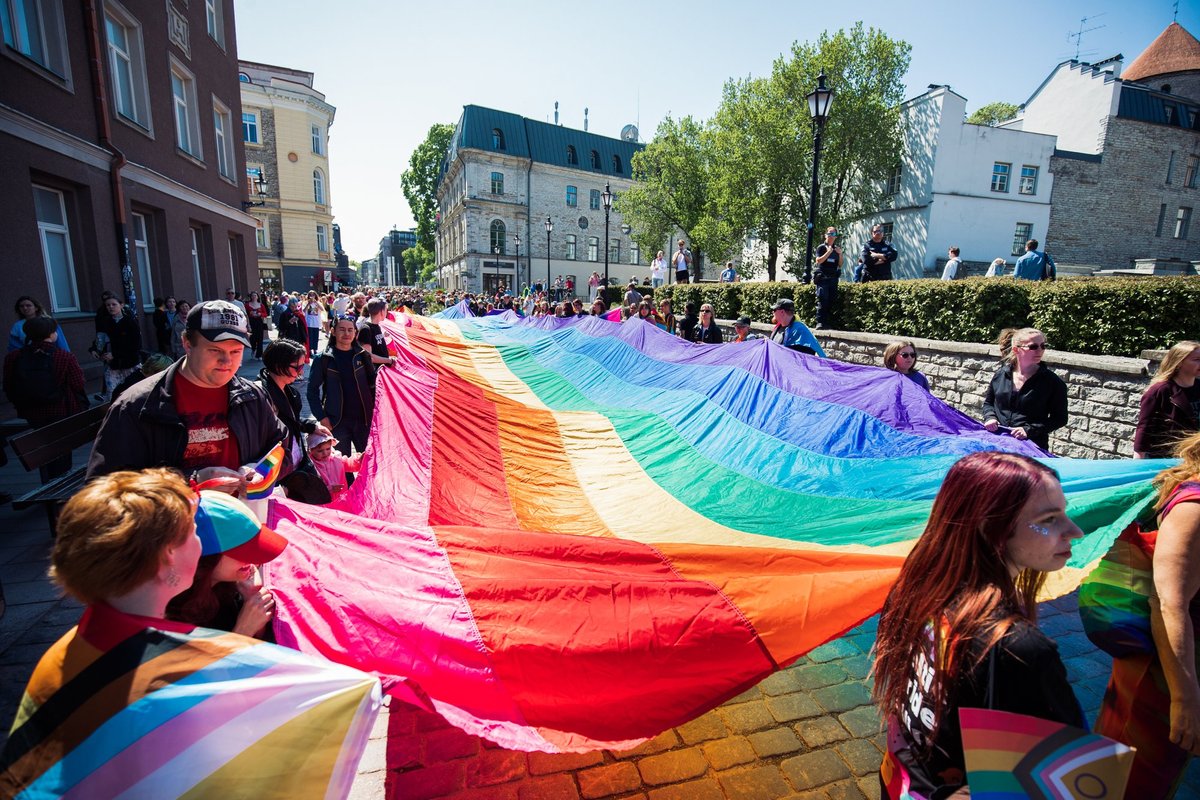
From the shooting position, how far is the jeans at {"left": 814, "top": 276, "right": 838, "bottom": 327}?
11.7 meters

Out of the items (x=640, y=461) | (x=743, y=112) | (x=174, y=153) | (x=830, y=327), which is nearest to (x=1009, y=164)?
(x=743, y=112)

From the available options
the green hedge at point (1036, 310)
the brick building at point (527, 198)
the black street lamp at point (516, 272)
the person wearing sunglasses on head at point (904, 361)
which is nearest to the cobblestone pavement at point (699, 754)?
the person wearing sunglasses on head at point (904, 361)

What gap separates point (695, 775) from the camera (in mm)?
2605

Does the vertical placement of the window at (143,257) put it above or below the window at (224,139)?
below

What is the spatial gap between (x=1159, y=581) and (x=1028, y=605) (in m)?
0.68

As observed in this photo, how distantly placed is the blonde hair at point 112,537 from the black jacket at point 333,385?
3.99 metres

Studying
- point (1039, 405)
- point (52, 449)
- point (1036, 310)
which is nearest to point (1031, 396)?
point (1039, 405)

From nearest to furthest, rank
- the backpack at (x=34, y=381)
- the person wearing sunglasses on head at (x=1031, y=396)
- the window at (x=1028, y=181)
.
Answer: the person wearing sunglasses on head at (x=1031, y=396), the backpack at (x=34, y=381), the window at (x=1028, y=181)

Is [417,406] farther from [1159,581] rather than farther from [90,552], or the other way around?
[1159,581]

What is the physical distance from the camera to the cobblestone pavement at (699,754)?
2.52 m

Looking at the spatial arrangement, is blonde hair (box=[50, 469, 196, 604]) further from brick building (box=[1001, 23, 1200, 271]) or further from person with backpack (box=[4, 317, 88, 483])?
brick building (box=[1001, 23, 1200, 271])

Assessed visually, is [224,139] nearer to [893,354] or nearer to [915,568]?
[893,354]

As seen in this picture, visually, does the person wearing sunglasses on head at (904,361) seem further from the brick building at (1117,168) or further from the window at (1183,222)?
the window at (1183,222)

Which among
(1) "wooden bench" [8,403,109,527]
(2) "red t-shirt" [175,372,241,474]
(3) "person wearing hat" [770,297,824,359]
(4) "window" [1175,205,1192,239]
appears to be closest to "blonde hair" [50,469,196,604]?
(2) "red t-shirt" [175,372,241,474]
